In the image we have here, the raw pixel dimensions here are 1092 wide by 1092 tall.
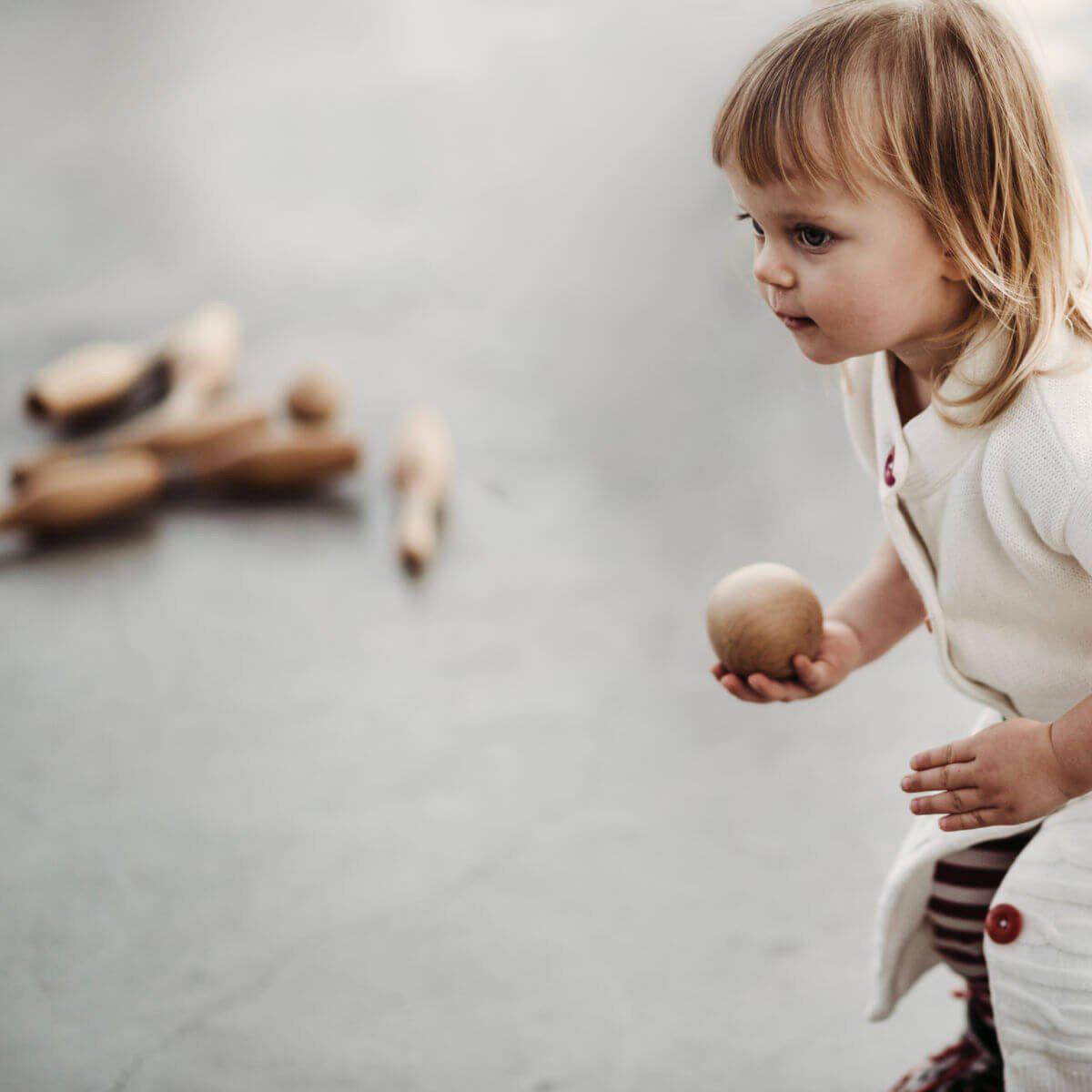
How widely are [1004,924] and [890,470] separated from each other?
0.72ft

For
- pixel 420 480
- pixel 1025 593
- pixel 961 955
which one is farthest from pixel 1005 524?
pixel 420 480

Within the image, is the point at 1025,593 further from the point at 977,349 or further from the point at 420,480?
the point at 420,480

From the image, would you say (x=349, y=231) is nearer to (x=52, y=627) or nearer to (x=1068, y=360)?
(x=52, y=627)

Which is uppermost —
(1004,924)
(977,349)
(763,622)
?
(977,349)

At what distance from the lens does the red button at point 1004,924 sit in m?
0.66

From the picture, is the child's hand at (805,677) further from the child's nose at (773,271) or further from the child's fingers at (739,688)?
the child's nose at (773,271)

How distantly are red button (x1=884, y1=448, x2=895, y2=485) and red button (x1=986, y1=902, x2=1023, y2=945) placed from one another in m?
0.21

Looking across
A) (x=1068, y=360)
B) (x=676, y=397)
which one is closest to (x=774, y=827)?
(x=1068, y=360)

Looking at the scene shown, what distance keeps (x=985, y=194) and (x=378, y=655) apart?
757 mm

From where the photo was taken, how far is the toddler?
0.61m

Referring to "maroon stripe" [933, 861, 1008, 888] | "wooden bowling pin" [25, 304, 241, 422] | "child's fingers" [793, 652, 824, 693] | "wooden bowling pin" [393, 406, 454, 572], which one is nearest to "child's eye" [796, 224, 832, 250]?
"child's fingers" [793, 652, 824, 693]

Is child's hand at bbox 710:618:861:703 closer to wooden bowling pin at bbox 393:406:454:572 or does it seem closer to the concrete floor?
the concrete floor

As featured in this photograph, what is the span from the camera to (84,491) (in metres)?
1.42

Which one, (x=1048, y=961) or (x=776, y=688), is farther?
(x=776, y=688)
